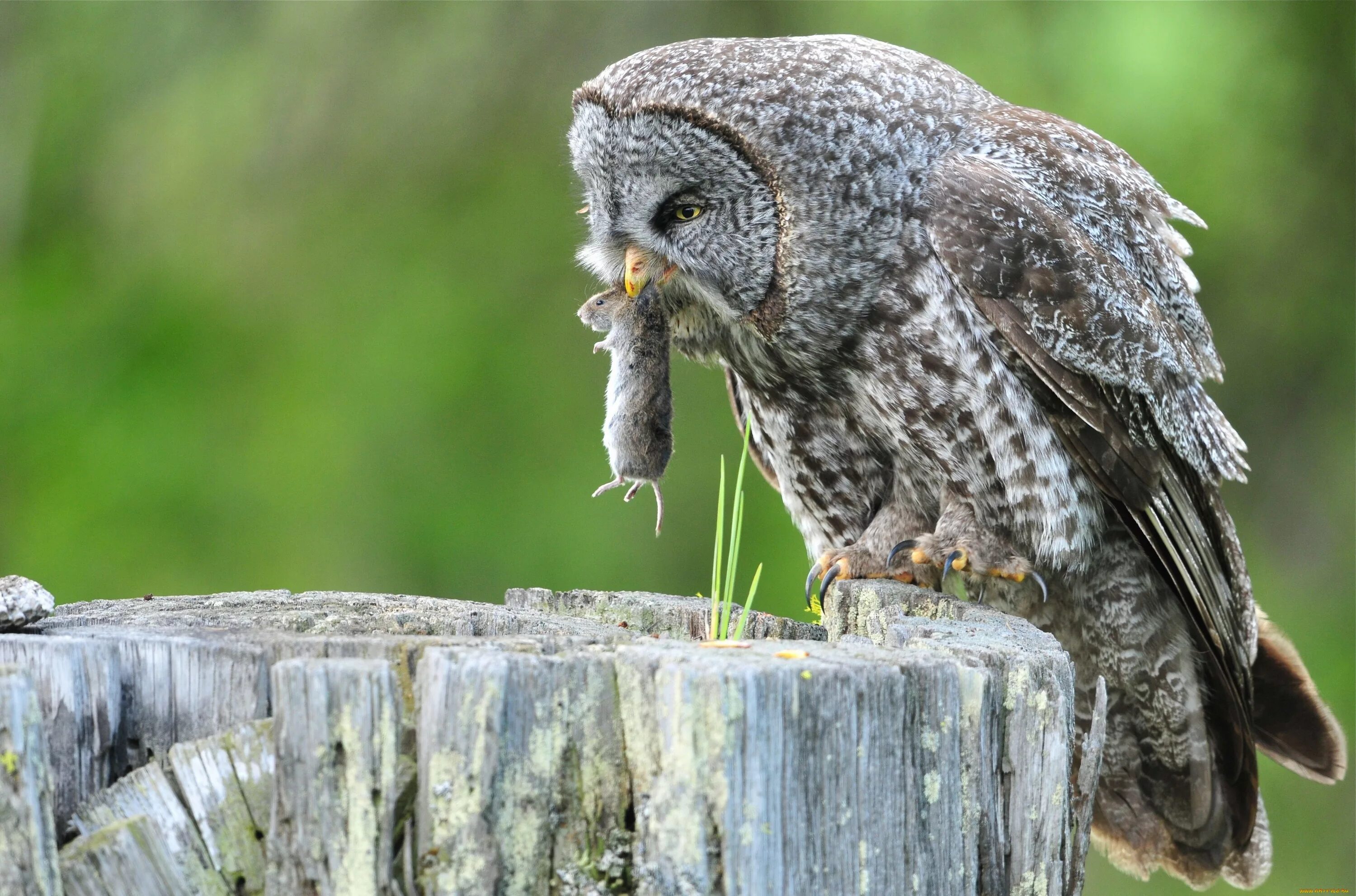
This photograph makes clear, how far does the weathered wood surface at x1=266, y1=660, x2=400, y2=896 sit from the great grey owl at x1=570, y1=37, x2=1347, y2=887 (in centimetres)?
172

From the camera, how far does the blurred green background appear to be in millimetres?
6023

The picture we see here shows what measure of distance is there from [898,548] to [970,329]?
59 cm

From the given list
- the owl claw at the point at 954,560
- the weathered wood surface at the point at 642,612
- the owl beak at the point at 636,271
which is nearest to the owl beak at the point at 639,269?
the owl beak at the point at 636,271

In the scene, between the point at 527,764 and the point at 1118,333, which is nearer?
the point at 527,764

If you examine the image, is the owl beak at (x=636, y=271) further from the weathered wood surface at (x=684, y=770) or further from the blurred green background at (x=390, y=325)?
the blurred green background at (x=390, y=325)

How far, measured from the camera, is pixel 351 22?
609cm

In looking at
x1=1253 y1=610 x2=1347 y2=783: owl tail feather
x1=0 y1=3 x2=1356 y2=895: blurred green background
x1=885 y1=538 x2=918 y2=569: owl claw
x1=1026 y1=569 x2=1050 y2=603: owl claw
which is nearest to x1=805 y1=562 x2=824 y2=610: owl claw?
x1=885 y1=538 x2=918 y2=569: owl claw

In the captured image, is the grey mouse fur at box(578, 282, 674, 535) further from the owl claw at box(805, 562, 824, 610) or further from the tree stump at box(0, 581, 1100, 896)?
the tree stump at box(0, 581, 1100, 896)

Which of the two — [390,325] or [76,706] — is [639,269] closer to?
[76,706]

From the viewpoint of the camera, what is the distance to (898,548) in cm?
332

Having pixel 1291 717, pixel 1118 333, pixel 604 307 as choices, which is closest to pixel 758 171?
pixel 604 307

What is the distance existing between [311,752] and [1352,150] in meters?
5.97

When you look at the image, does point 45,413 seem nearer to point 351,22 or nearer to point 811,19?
point 351,22

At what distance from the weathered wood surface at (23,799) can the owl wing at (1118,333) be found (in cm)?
216
